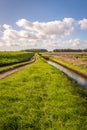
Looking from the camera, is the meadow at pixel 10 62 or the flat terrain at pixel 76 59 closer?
the meadow at pixel 10 62

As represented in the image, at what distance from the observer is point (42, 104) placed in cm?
1442

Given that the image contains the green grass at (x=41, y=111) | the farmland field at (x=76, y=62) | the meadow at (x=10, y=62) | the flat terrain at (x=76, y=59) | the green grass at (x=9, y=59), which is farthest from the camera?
the flat terrain at (x=76, y=59)

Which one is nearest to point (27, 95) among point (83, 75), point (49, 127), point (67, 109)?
point (67, 109)

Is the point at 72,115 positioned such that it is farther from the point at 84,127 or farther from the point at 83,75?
the point at 83,75

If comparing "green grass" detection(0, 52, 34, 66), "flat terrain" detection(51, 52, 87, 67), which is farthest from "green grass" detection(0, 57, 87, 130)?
"flat terrain" detection(51, 52, 87, 67)

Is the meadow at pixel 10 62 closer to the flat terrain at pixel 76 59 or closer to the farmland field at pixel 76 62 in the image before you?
the farmland field at pixel 76 62

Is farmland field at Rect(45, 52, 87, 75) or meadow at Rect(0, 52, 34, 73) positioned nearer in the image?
meadow at Rect(0, 52, 34, 73)

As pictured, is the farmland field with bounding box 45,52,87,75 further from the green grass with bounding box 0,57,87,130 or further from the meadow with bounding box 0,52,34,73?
the green grass with bounding box 0,57,87,130

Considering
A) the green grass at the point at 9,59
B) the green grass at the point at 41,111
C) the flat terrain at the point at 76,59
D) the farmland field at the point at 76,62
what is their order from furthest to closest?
the flat terrain at the point at 76,59 → the green grass at the point at 9,59 → the farmland field at the point at 76,62 → the green grass at the point at 41,111

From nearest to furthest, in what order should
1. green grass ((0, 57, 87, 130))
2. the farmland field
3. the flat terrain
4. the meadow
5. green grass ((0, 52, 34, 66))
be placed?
A: green grass ((0, 57, 87, 130)), the meadow, the farmland field, green grass ((0, 52, 34, 66)), the flat terrain

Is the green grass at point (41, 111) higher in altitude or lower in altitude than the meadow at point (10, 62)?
lower

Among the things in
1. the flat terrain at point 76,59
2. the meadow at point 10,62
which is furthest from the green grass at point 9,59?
the flat terrain at point 76,59

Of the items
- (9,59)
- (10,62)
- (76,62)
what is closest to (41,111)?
(10,62)

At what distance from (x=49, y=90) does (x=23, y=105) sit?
5645 mm
